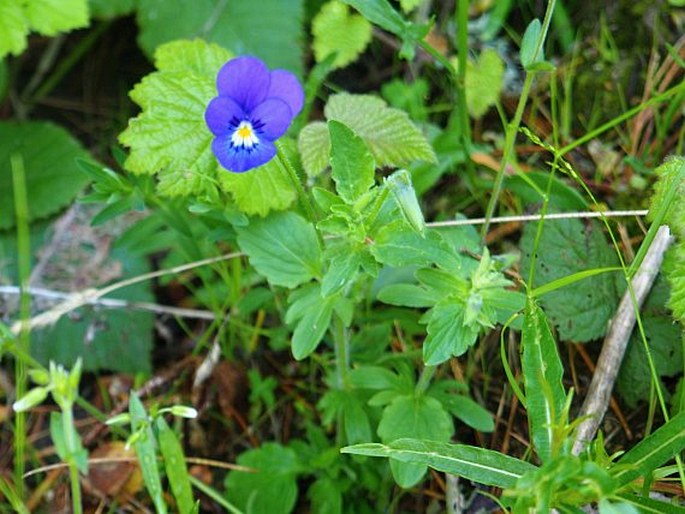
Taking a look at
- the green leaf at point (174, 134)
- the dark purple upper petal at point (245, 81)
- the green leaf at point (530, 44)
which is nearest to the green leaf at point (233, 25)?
the green leaf at point (174, 134)

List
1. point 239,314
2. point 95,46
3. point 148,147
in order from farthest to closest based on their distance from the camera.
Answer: point 95,46 < point 239,314 < point 148,147

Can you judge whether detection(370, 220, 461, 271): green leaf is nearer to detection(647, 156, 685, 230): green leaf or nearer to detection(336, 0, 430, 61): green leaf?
detection(647, 156, 685, 230): green leaf

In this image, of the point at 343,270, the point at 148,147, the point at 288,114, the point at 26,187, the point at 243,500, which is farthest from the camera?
the point at 26,187

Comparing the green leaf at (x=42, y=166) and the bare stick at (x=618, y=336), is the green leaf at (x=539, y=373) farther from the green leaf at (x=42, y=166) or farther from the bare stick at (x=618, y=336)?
the green leaf at (x=42, y=166)

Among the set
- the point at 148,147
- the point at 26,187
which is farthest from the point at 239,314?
the point at 26,187

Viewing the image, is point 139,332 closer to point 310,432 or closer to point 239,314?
point 239,314

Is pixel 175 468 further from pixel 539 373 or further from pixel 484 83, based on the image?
pixel 484 83
